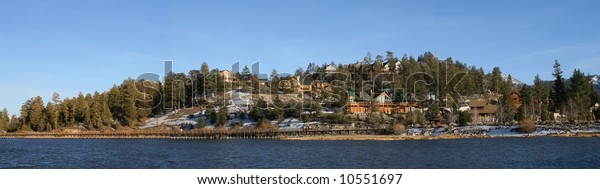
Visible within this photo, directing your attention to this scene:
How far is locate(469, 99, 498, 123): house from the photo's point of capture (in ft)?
338

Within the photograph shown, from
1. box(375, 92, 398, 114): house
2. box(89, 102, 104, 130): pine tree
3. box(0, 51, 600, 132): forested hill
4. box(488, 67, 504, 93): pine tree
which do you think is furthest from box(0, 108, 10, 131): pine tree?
box(488, 67, 504, 93): pine tree

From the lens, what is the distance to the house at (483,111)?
103062 millimetres

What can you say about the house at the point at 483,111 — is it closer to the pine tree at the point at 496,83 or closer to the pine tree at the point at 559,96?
the pine tree at the point at 559,96

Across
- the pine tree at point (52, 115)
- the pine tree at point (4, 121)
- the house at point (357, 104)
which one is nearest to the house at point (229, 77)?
the house at point (357, 104)

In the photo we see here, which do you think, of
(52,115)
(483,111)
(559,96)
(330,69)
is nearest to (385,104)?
(483,111)

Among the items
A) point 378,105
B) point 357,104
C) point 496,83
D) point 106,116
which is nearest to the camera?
point 378,105

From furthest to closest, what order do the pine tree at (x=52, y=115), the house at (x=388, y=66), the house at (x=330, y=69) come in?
the house at (x=388, y=66), the house at (x=330, y=69), the pine tree at (x=52, y=115)

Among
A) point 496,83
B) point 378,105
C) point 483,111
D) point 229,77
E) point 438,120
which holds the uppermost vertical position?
point 229,77

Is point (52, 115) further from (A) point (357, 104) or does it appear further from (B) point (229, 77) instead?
(A) point (357, 104)

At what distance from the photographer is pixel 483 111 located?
10606cm

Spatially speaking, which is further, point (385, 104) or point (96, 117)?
point (96, 117)

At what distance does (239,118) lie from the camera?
339ft

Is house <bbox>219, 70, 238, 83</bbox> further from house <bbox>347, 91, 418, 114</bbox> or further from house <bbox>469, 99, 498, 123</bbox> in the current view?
house <bbox>469, 99, 498, 123</bbox>

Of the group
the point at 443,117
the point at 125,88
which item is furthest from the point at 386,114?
the point at 125,88
